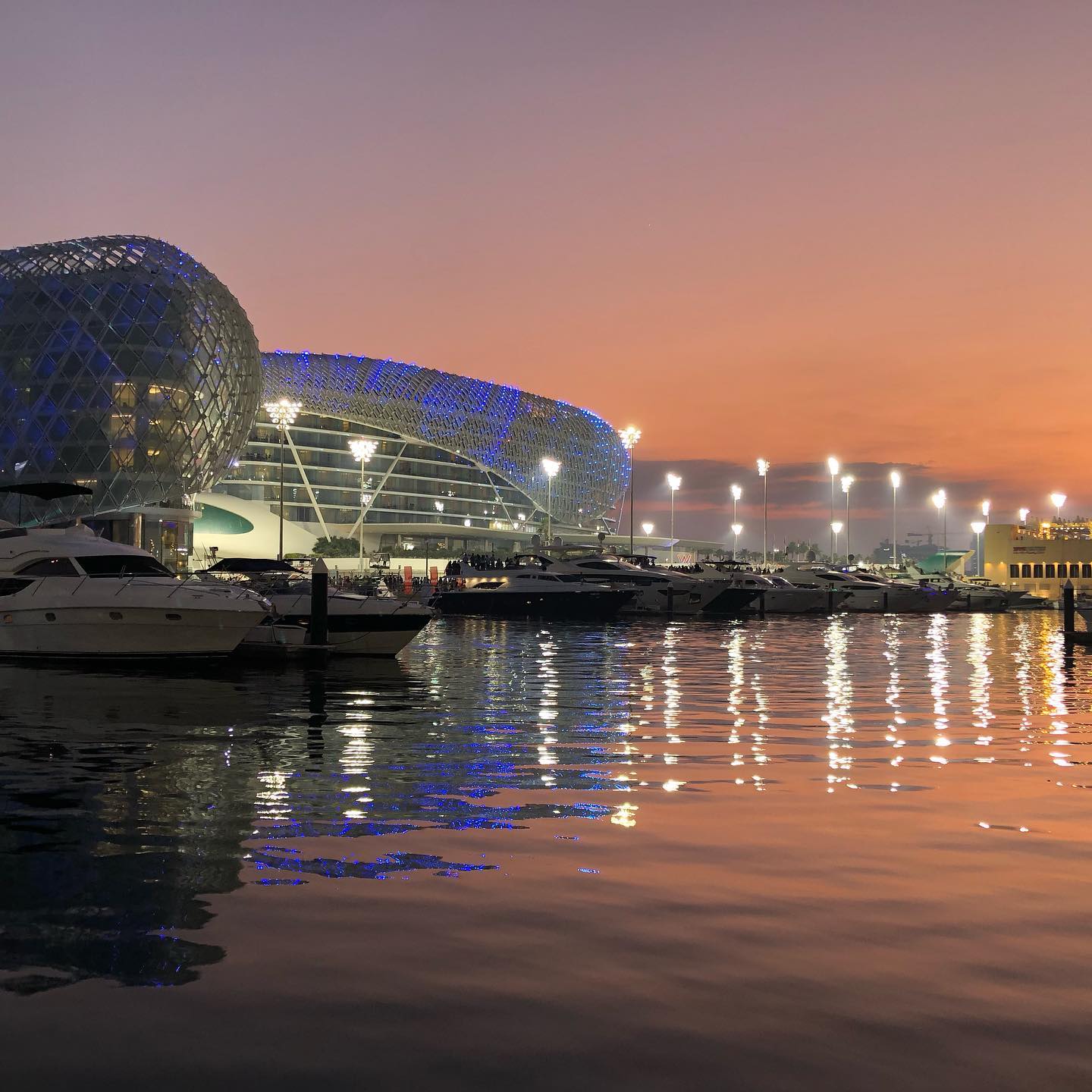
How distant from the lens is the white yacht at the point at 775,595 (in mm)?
73438

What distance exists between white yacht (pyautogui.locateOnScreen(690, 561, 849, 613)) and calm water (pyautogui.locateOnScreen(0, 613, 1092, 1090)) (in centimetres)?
5327

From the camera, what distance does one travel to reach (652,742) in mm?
17734

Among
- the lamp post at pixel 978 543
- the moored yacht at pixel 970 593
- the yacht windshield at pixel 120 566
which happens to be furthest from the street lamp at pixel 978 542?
the yacht windshield at pixel 120 566

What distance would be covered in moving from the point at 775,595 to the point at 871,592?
8.99 metres

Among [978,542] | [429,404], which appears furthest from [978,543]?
[429,404]

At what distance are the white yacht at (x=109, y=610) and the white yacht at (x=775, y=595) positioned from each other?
144 feet

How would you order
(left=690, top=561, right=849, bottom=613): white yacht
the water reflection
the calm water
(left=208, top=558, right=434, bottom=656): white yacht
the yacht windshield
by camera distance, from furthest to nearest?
(left=690, top=561, right=849, bottom=613): white yacht → (left=208, top=558, right=434, bottom=656): white yacht → the yacht windshield → the water reflection → the calm water

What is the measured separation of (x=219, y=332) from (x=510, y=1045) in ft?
319

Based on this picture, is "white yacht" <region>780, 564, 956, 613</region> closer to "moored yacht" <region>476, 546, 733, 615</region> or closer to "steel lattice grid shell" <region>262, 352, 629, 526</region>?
"moored yacht" <region>476, 546, 733, 615</region>

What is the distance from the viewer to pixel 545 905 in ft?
27.9

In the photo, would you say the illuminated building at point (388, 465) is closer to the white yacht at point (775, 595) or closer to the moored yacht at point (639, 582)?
the white yacht at point (775, 595)

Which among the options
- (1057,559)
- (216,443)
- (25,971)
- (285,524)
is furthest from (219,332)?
(1057,559)

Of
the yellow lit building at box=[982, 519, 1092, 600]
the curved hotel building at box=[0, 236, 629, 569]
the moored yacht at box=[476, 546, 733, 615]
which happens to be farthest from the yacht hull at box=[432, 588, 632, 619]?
the yellow lit building at box=[982, 519, 1092, 600]

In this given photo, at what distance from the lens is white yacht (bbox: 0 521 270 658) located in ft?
99.5
